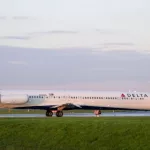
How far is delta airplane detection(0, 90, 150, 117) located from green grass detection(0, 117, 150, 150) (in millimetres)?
25072

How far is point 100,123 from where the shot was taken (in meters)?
34.7

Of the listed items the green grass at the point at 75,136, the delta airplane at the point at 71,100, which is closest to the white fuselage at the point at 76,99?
the delta airplane at the point at 71,100

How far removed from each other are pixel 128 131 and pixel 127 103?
31876 millimetres

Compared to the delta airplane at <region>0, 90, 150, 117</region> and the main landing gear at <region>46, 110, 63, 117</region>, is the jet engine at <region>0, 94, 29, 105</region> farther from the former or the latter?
the main landing gear at <region>46, 110, 63, 117</region>

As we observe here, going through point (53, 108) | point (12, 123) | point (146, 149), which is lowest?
point (146, 149)

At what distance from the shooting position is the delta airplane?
197ft

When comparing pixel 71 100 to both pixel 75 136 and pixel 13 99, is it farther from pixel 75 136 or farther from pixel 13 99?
pixel 75 136

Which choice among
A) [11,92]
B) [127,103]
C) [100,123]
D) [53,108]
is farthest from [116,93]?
[100,123]

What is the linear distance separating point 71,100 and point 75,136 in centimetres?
2980

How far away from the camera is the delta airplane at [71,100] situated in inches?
2361

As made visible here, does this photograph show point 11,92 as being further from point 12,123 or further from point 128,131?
point 128,131

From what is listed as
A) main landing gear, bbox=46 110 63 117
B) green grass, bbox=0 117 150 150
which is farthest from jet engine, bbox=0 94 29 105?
green grass, bbox=0 117 150 150

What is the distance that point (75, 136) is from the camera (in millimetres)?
32562

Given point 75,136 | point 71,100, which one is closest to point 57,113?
point 71,100
